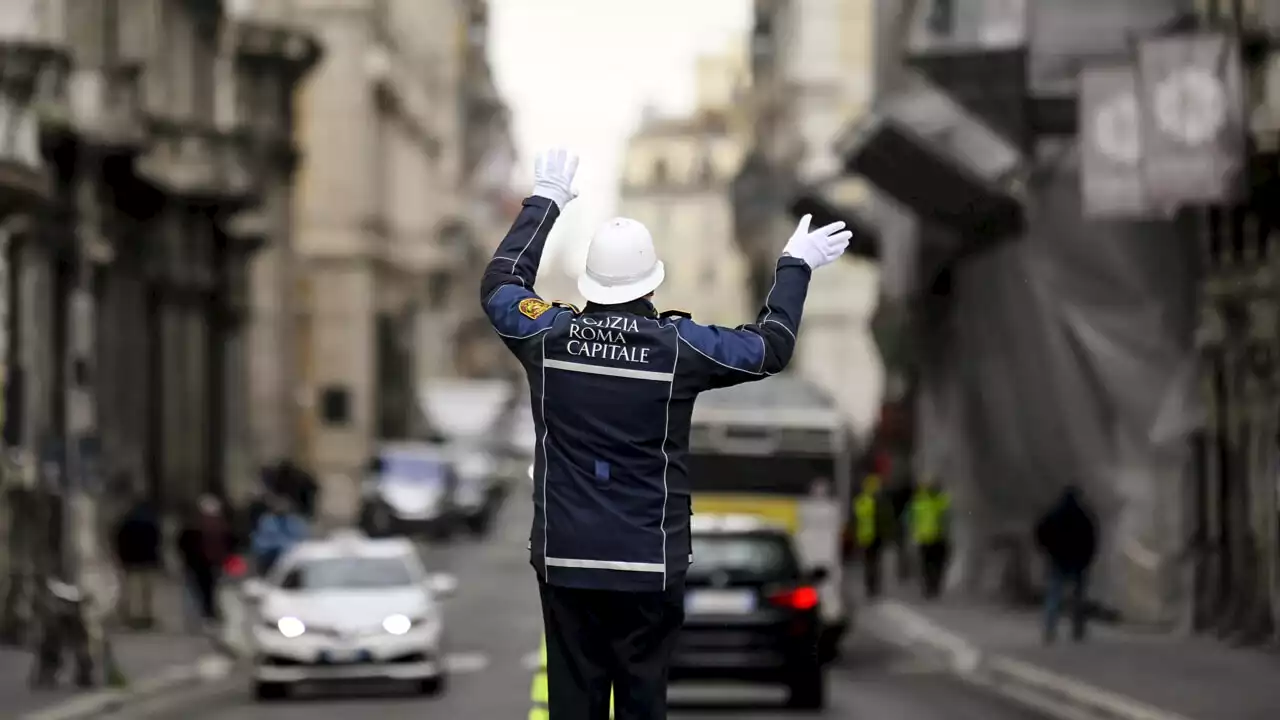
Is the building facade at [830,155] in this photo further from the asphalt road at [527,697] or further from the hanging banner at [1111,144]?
the hanging banner at [1111,144]

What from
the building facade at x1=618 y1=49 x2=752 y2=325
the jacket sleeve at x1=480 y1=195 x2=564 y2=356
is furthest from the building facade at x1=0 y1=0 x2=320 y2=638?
the building facade at x1=618 y1=49 x2=752 y2=325

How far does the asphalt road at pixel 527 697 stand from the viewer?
63.1 ft

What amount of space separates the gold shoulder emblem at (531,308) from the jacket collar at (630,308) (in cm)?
10

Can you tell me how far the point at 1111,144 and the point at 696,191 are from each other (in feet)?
518

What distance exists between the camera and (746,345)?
245 inches

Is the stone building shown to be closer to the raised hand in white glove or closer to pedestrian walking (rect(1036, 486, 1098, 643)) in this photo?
pedestrian walking (rect(1036, 486, 1098, 643))

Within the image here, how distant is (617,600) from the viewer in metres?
6.20

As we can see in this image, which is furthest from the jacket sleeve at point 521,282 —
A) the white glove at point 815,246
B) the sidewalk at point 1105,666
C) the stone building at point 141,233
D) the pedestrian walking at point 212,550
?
the pedestrian walking at point 212,550

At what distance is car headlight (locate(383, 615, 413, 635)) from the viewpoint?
21.8 m

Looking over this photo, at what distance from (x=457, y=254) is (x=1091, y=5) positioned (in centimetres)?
6698

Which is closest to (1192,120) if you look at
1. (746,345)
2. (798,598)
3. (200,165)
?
(798,598)

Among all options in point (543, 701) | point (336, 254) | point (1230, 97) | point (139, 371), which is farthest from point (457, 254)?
point (543, 701)

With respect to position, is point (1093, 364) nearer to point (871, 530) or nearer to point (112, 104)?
point (871, 530)

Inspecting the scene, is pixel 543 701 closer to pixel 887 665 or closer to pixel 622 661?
pixel 622 661
